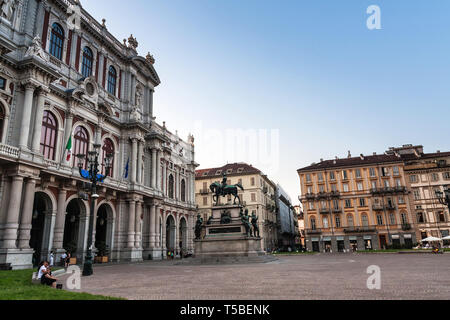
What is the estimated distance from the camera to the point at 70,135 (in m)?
25.8

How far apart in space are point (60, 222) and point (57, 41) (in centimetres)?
1547

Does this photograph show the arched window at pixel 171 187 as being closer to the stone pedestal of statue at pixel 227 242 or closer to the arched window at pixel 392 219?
the stone pedestal of statue at pixel 227 242

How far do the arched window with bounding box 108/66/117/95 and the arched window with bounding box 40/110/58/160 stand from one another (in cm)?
954

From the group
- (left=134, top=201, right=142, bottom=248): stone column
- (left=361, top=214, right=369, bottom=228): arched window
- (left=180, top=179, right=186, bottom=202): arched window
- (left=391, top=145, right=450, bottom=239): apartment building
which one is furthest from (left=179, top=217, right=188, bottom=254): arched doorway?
(left=391, top=145, right=450, bottom=239): apartment building

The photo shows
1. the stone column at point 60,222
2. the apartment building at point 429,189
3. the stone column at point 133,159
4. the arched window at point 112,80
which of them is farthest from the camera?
the apartment building at point 429,189

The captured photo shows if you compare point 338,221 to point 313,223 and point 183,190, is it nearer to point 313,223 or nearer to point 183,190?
point 313,223

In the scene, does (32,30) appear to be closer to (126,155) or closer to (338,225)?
(126,155)

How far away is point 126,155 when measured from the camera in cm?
3350

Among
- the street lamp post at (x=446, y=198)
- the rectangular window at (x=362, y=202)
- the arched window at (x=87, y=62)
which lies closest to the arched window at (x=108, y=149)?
the arched window at (x=87, y=62)

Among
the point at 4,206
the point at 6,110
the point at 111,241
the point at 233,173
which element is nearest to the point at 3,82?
the point at 6,110

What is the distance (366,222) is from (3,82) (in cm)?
5486

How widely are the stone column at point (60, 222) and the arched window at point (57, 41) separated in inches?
466

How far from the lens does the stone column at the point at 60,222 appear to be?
2358 centimetres

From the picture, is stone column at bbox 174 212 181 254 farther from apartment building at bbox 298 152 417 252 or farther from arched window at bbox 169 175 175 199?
apartment building at bbox 298 152 417 252
